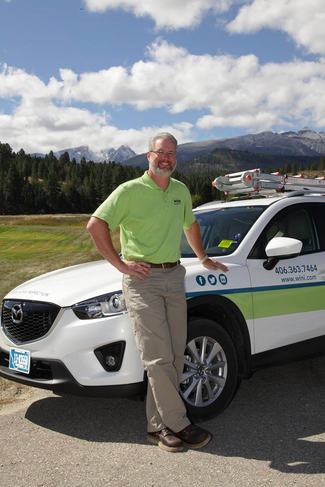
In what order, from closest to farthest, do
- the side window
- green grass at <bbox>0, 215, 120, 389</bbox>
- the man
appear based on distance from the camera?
the man < the side window < green grass at <bbox>0, 215, 120, 389</bbox>

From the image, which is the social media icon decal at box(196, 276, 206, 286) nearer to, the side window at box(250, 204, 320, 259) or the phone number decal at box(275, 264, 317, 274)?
the phone number decal at box(275, 264, 317, 274)

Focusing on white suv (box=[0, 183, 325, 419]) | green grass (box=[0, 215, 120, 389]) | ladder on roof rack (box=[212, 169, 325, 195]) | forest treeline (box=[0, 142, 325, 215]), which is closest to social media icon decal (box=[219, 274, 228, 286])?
white suv (box=[0, 183, 325, 419])

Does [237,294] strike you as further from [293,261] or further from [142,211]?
[142,211]

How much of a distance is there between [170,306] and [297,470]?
1328 millimetres

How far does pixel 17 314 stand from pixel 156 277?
4.11 ft

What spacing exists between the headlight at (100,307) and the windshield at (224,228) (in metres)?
1.00

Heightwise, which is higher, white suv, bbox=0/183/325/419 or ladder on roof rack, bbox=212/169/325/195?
ladder on roof rack, bbox=212/169/325/195

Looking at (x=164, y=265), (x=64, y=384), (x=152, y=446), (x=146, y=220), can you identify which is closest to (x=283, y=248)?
(x=164, y=265)

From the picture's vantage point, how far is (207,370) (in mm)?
3873

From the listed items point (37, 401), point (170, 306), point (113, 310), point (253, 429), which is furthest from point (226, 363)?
point (37, 401)

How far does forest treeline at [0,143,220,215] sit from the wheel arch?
131497 mm

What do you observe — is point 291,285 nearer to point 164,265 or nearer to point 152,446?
point 164,265

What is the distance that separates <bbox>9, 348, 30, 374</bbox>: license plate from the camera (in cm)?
376

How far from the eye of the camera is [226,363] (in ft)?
12.9
